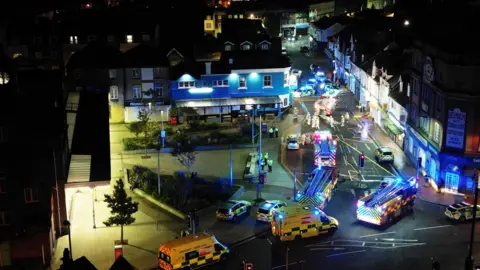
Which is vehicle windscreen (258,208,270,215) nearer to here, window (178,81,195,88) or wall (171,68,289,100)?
wall (171,68,289,100)

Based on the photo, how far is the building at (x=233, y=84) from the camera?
80.5 meters

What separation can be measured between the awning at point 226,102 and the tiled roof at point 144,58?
533 cm

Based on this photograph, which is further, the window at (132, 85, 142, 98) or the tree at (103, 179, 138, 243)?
the window at (132, 85, 142, 98)

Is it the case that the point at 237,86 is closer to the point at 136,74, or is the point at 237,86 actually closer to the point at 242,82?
the point at 242,82

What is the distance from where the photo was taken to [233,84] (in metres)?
81.9

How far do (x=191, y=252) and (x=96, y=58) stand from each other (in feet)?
145

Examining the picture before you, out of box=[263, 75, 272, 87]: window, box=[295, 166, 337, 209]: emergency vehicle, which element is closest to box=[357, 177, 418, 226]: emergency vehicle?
box=[295, 166, 337, 209]: emergency vehicle

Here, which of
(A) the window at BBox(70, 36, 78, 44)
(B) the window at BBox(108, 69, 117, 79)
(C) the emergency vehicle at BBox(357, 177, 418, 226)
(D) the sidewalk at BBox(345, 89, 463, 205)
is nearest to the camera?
(C) the emergency vehicle at BBox(357, 177, 418, 226)

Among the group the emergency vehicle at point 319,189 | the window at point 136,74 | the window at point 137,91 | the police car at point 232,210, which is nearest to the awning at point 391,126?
the emergency vehicle at point 319,189

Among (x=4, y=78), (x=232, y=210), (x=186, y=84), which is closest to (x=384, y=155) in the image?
(x=232, y=210)

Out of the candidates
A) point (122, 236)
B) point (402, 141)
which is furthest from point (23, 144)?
point (402, 141)

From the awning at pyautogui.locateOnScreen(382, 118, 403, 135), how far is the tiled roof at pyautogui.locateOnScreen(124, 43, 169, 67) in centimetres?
2691

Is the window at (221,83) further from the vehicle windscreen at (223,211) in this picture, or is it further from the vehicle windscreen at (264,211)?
the vehicle windscreen at (264,211)

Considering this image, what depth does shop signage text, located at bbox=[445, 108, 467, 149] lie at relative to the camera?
55.0 meters
